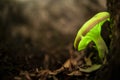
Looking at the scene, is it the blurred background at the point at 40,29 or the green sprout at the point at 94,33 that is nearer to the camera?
the green sprout at the point at 94,33

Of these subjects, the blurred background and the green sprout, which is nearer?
the green sprout

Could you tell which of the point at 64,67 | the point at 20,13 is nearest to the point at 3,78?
the point at 64,67

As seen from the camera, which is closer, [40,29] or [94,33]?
[94,33]

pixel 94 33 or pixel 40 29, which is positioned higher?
pixel 40 29
